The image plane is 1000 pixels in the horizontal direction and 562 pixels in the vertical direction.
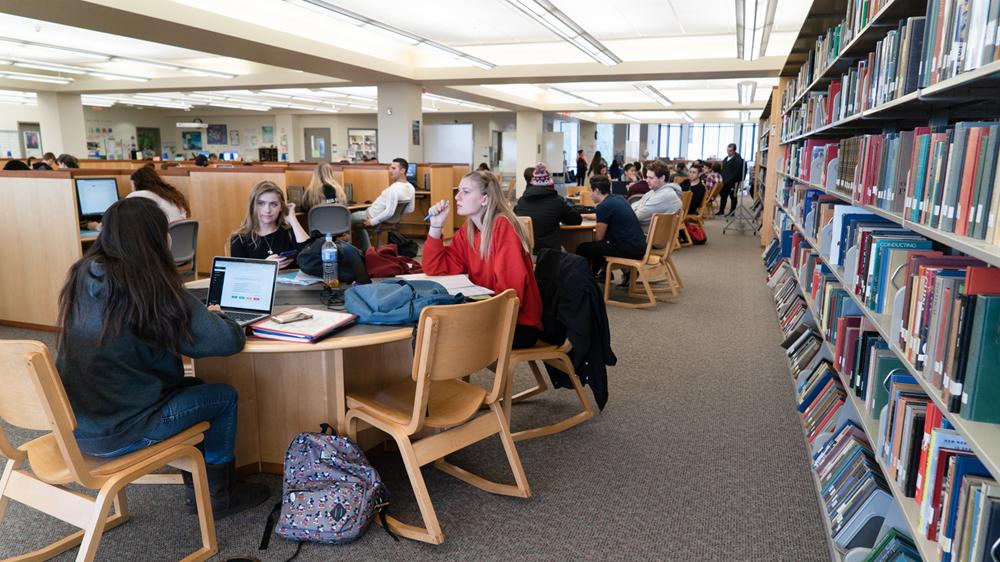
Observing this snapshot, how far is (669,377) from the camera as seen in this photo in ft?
12.8

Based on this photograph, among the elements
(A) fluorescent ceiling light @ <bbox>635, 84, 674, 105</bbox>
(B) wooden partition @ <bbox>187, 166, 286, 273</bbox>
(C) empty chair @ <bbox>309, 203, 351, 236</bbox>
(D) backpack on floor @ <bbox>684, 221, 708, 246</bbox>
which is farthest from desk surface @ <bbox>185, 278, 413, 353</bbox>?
(A) fluorescent ceiling light @ <bbox>635, 84, 674, 105</bbox>

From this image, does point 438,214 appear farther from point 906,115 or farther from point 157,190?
point 157,190

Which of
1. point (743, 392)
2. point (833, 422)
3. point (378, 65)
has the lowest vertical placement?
point (743, 392)

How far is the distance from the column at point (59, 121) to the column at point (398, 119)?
7017 millimetres

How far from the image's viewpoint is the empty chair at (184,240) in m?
4.87

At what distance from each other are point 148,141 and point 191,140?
5.17ft

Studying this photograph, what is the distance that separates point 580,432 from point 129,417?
188 cm

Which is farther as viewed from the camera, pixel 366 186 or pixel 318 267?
pixel 366 186

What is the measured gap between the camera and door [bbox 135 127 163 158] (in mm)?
20859

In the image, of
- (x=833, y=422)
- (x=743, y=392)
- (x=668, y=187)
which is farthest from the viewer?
(x=668, y=187)

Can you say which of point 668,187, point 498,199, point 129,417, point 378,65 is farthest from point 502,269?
point 378,65

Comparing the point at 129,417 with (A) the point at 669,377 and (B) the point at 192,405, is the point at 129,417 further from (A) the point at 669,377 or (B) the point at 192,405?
(A) the point at 669,377

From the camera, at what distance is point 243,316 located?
2.33 meters

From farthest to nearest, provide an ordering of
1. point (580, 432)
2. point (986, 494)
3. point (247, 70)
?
point (247, 70) → point (580, 432) → point (986, 494)
